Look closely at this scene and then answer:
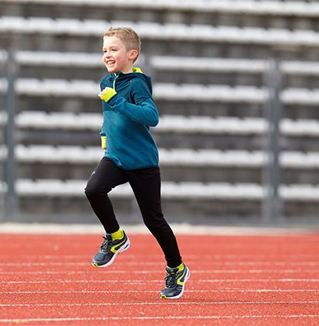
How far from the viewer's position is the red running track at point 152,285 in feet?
19.3

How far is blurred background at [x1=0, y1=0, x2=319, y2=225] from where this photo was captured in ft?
54.5

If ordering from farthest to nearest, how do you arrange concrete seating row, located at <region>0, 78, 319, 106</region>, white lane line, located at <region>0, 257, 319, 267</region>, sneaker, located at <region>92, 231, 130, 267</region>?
concrete seating row, located at <region>0, 78, 319, 106</region>
white lane line, located at <region>0, 257, 319, 267</region>
sneaker, located at <region>92, 231, 130, 267</region>

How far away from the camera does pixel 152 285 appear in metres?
7.50

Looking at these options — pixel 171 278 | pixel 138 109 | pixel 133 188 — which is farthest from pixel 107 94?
pixel 171 278

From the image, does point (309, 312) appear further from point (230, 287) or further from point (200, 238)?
point (200, 238)

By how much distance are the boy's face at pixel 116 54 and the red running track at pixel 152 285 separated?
4.34ft

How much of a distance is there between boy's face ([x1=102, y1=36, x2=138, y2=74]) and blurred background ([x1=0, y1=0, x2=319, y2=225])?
9.97 meters

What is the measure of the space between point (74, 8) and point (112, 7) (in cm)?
62

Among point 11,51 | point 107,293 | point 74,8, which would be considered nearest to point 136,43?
point 107,293

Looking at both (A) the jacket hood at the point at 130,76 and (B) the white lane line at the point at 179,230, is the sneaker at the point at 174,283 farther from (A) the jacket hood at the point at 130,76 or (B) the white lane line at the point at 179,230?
(B) the white lane line at the point at 179,230

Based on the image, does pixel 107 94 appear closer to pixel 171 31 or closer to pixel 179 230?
pixel 179 230

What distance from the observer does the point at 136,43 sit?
20.7 feet

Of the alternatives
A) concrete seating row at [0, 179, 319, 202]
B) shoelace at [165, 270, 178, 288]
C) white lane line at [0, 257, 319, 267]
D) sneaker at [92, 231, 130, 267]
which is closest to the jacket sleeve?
sneaker at [92, 231, 130, 267]

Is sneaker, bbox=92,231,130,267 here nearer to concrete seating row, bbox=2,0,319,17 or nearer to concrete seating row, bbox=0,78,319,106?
concrete seating row, bbox=0,78,319,106
